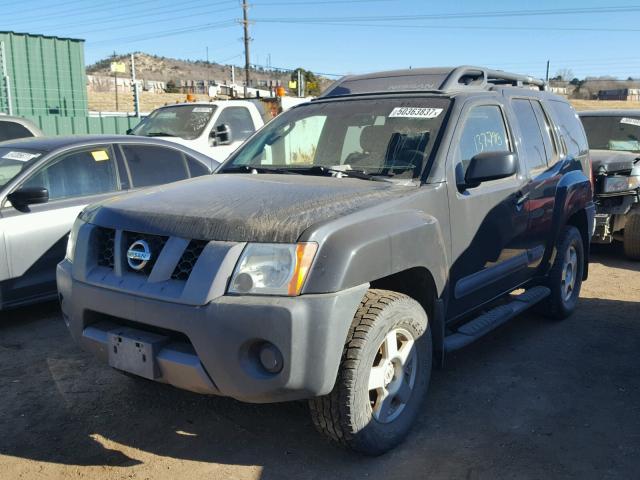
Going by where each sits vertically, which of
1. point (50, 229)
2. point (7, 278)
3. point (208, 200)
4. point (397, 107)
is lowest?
point (7, 278)

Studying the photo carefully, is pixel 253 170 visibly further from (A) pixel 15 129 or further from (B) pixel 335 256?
(A) pixel 15 129

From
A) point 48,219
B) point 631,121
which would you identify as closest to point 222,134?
point 48,219

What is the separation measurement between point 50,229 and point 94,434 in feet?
7.54

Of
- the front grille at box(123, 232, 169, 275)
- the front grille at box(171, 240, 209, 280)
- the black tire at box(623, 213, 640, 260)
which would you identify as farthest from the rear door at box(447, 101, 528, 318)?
the black tire at box(623, 213, 640, 260)

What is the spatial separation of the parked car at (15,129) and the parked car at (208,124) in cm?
191

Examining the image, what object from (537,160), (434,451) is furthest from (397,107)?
(434,451)

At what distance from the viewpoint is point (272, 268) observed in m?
2.84

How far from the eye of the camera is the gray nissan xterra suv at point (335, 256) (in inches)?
111

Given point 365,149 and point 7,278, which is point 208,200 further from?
point 7,278

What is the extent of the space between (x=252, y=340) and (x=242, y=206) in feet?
2.30

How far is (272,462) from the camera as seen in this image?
3.25 metres

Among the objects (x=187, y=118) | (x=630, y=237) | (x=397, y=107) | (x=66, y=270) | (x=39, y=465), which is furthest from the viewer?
(x=187, y=118)

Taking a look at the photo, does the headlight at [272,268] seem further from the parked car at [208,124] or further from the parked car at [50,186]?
the parked car at [208,124]

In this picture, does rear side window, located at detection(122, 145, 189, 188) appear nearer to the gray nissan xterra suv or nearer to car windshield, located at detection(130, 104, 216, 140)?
the gray nissan xterra suv
